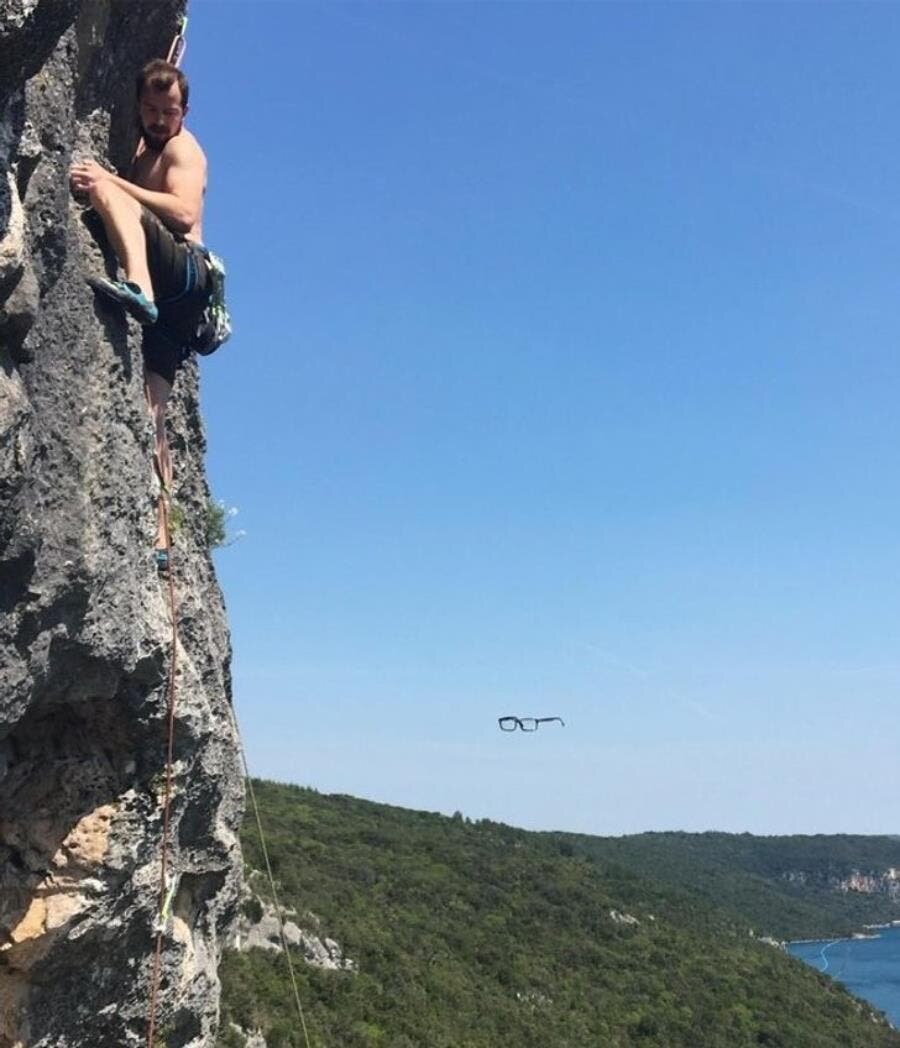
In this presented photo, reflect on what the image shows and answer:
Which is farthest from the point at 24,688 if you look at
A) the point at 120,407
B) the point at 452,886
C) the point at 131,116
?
the point at 452,886

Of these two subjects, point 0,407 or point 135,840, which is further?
point 135,840

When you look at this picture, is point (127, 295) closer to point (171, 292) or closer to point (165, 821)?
point (171, 292)

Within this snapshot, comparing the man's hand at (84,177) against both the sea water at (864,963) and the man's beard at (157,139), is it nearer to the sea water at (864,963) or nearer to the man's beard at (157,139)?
the man's beard at (157,139)

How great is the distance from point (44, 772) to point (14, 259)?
8.82 ft

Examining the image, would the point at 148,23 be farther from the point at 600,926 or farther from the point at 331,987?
the point at 600,926

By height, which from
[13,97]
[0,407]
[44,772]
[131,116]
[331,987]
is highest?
[131,116]

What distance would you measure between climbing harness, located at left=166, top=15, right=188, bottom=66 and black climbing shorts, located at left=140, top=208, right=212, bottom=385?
3.98ft

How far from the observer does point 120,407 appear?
4.75 m

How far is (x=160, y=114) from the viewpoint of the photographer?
17.6 ft

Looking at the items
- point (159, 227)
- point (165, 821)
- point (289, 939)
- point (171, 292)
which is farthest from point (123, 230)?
point (289, 939)

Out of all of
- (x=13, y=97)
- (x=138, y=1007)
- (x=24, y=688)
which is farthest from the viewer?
(x=138, y=1007)

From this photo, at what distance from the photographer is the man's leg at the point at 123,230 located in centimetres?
472

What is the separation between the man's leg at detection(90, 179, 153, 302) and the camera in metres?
4.72

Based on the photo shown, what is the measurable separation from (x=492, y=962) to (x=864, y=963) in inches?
4367
